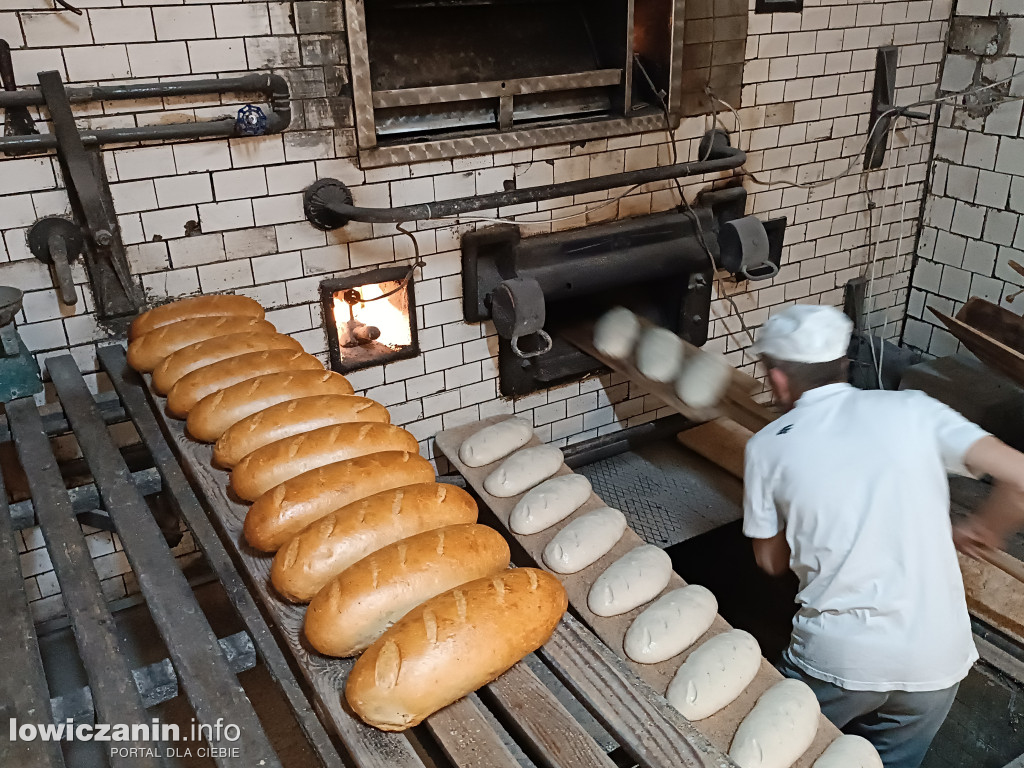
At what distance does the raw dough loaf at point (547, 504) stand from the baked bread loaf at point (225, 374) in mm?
1071

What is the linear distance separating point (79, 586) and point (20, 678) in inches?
10.4

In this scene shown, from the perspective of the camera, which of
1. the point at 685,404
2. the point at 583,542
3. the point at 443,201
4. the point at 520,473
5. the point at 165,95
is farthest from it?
the point at 685,404

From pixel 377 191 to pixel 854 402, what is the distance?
1870mm

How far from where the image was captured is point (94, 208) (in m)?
2.39

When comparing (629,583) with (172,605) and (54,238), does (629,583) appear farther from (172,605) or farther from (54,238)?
(54,238)

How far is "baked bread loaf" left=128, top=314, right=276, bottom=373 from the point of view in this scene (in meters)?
2.38

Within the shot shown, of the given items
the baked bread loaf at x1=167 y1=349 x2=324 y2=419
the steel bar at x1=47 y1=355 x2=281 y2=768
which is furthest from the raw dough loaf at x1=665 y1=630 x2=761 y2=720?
the baked bread loaf at x1=167 y1=349 x2=324 y2=419

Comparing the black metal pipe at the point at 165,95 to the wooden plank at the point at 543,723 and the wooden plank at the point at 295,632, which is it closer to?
the wooden plank at the point at 295,632

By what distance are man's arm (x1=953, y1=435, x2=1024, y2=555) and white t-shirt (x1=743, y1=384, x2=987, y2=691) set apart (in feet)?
0.12

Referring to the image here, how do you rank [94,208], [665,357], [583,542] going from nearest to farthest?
[94,208] < [583,542] < [665,357]

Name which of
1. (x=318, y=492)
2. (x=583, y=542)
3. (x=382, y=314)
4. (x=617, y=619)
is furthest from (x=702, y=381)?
(x=318, y=492)

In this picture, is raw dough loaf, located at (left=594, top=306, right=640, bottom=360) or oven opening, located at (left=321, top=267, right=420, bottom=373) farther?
raw dough loaf, located at (left=594, top=306, right=640, bottom=360)

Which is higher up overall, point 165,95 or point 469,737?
point 165,95

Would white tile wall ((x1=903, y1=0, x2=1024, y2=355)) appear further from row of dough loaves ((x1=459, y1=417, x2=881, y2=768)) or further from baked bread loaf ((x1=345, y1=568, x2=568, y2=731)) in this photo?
baked bread loaf ((x1=345, y1=568, x2=568, y2=731))
